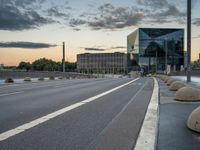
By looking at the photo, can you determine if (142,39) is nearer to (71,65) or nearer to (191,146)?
(71,65)

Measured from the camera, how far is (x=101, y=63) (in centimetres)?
17100

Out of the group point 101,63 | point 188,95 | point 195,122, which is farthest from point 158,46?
point 195,122

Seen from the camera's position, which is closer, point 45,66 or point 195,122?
point 195,122

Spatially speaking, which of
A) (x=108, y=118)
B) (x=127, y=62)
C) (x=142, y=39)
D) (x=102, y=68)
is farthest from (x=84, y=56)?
(x=108, y=118)

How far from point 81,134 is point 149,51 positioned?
432 ft

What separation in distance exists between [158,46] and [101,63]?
4159 centimetres

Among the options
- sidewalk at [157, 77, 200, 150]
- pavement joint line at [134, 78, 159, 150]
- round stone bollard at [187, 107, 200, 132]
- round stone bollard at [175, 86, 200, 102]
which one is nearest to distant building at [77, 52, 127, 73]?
round stone bollard at [175, 86, 200, 102]

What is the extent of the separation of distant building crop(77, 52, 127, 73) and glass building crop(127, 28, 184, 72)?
24.2 metres

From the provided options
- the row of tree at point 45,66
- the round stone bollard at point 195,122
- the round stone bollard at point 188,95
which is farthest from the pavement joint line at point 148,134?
the row of tree at point 45,66

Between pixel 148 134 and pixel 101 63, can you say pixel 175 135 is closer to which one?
pixel 148 134

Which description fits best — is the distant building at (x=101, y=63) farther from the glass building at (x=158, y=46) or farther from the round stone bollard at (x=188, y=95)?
the round stone bollard at (x=188, y=95)

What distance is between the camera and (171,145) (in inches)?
230

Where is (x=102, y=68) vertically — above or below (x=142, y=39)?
below

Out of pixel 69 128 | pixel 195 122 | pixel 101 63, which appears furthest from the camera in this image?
pixel 101 63
